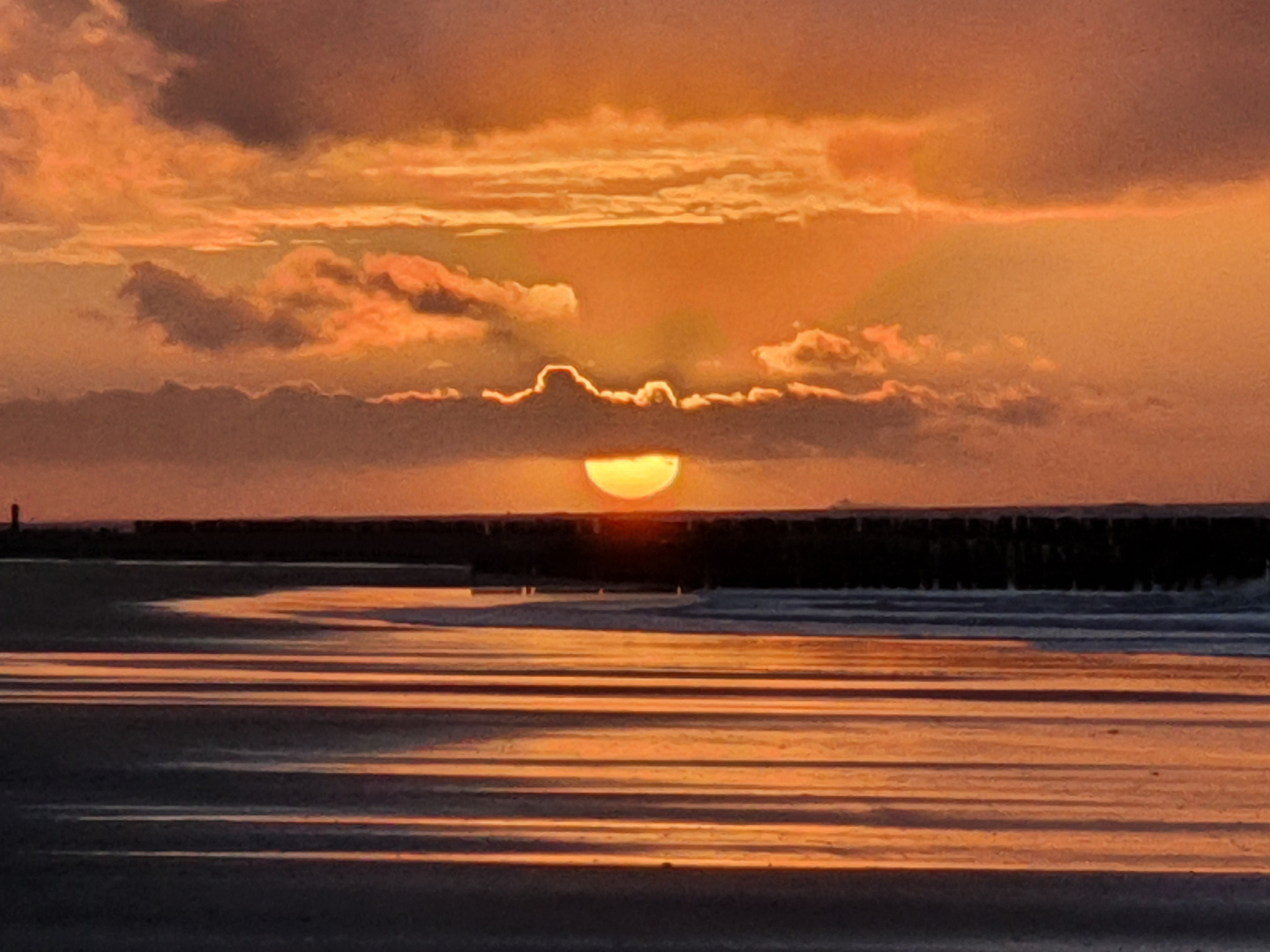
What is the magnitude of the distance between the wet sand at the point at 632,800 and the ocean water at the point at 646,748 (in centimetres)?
5

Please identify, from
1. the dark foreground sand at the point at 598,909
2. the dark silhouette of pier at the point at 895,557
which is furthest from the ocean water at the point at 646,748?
the dark silhouette of pier at the point at 895,557

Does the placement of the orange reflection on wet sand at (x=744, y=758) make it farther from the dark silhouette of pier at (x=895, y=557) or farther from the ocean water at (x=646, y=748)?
the dark silhouette of pier at (x=895, y=557)

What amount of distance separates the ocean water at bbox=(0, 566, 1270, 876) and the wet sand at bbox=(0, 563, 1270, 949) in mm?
55

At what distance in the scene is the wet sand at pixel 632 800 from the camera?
10.3 m

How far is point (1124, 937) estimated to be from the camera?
9.86m

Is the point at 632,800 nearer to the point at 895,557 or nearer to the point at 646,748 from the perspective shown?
the point at 646,748

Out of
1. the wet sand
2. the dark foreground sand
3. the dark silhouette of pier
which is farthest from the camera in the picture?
the dark silhouette of pier

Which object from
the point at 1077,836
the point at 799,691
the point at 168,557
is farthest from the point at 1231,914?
the point at 168,557

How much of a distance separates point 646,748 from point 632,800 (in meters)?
3.16

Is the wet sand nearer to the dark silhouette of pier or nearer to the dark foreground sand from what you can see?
the dark foreground sand

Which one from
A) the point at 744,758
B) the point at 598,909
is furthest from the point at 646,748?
the point at 598,909

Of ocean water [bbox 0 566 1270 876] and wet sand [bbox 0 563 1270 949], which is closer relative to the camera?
wet sand [bbox 0 563 1270 949]

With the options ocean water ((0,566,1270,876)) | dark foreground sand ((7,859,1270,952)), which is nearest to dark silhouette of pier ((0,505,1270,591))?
ocean water ((0,566,1270,876))

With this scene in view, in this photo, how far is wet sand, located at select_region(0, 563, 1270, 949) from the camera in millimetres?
10289
